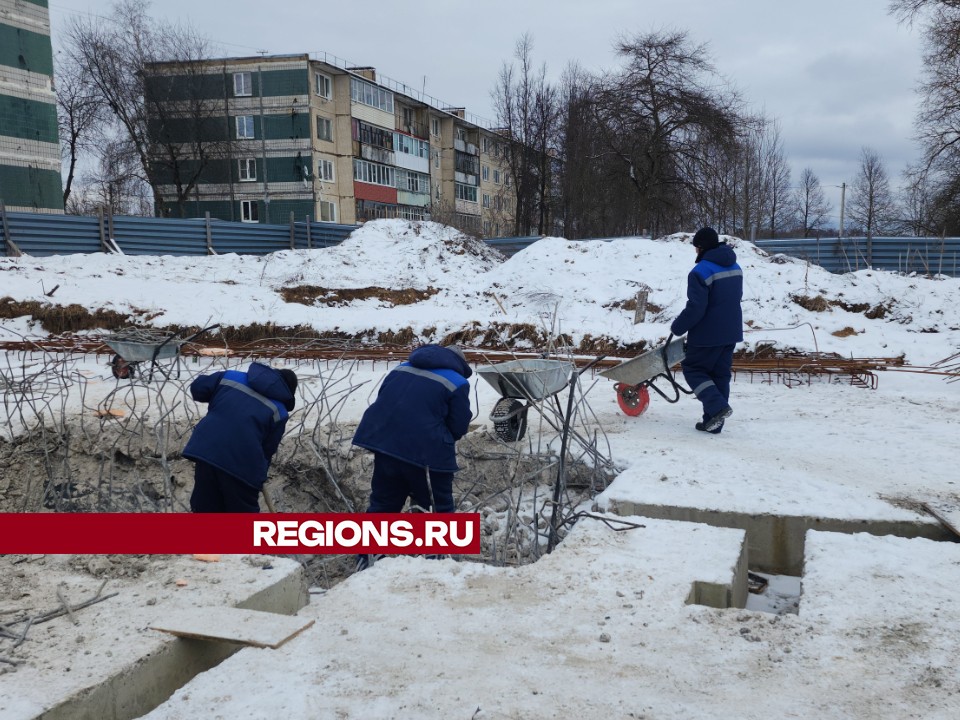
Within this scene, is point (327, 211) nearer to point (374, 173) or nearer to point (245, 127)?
point (374, 173)

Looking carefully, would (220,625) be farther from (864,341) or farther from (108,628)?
(864,341)

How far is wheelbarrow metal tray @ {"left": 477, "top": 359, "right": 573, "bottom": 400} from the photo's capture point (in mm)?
5715

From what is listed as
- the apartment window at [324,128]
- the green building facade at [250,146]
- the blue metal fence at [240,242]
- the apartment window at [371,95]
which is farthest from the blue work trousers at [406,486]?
the apartment window at [371,95]

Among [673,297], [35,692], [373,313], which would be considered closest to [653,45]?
[673,297]

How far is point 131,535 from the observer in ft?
12.9

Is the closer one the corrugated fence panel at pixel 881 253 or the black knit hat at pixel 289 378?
the black knit hat at pixel 289 378

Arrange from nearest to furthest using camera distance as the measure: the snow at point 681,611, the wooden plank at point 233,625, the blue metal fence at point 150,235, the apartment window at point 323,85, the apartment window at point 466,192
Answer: the snow at point 681,611
the wooden plank at point 233,625
the blue metal fence at point 150,235
the apartment window at point 323,85
the apartment window at point 466,192

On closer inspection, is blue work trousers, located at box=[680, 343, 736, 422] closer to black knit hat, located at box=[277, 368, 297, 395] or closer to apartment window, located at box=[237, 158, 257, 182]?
A: black knit hat, located at box=[277, 368, 297, 395]

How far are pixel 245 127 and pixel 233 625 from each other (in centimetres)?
3903

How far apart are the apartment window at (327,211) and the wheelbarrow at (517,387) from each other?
34.1 m

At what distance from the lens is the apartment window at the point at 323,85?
3744cm

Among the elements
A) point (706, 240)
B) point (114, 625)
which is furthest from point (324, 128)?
point (114, 625)

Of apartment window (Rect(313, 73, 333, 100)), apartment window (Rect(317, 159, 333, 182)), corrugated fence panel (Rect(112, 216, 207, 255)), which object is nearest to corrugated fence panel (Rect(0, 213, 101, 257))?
corrugated fence panel (Rect(112, 216, 207, 255))

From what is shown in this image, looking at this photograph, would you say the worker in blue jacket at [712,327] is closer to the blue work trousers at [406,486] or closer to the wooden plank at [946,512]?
the wooden plank at [946,512]
